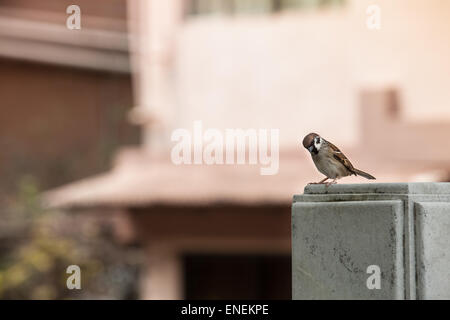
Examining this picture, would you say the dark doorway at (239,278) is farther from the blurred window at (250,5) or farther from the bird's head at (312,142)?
the bird's head at (312,142)

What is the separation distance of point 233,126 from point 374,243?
12050mm

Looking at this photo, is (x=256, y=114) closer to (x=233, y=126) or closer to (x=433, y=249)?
(x=233, y=126)

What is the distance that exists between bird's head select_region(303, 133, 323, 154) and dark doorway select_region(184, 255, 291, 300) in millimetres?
12009

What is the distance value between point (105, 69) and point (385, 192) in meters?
18.8

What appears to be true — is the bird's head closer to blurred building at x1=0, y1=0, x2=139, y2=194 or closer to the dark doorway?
the dark doorway

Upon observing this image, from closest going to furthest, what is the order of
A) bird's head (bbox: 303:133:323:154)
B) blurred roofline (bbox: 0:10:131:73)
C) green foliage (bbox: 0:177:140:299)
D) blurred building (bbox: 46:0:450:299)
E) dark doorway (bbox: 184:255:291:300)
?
1. bird's head (bbox: 303:133:323:154)
2. blurred building (bbox: 46:0:450:299)
3. dark doorway (bbox: 184:255:291:300)
4. green foliage (bbox: 0:177:140:299)
5. blurred roofline (bbox: 0:10:131:73)

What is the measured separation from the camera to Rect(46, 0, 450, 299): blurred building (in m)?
14.8

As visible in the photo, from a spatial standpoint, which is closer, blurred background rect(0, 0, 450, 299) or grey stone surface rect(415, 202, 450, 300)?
grey stone surface rect(415, 202, 450, 300)

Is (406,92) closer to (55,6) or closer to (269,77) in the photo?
(269,77)

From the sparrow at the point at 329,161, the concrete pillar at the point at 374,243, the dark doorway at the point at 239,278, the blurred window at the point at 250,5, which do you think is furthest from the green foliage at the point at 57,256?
the concrete pillar at the point at 374,243

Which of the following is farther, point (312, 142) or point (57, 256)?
point (57, 256)

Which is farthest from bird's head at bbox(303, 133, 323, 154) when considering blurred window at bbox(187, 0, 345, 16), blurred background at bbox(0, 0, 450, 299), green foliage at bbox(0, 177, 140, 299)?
green foliage at bbox(0, 177, 140, 299)

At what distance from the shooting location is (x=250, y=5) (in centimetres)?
1667

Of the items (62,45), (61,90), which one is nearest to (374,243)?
(61,90)
